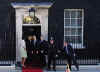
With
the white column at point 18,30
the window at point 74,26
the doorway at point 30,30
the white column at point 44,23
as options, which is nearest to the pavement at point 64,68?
the white column at point 18,30

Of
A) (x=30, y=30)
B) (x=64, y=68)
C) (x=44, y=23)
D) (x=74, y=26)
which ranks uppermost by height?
(x=44, y=23)

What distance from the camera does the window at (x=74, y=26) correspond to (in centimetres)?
1625

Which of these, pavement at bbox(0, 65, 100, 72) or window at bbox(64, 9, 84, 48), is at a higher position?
window at bbox(64, 9, 84, 48)

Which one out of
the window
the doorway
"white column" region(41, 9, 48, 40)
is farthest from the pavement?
the doorway

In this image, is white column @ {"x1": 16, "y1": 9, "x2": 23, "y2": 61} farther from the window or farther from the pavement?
the window

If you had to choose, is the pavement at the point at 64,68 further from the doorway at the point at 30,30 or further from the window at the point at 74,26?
the doorway at the point at 30,30

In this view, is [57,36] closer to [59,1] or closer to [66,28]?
[66,28]

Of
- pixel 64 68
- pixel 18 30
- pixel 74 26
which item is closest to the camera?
pixel 64 68

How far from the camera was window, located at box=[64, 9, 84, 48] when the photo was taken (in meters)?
16.2

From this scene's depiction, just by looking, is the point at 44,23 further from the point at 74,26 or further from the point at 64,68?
the point at 64,68

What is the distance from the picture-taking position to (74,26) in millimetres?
16328

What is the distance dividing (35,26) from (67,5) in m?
2.38

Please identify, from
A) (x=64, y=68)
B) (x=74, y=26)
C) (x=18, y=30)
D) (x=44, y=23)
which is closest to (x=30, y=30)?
(x=18, y=30)

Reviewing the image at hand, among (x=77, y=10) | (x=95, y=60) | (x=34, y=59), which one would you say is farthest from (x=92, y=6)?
(x=34, y=59)
